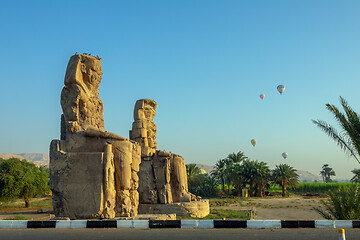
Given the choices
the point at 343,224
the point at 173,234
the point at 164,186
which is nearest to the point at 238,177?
the point at 164,186

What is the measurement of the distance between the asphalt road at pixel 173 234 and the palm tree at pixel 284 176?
105 feet

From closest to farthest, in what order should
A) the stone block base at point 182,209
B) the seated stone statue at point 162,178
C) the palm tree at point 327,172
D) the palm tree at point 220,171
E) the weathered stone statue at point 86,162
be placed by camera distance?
1. the weathered stone statue at point 86,162
2. the stone block base at point 182,209
3. the seated stone statue at point 162,178
4. the palm tree at point 220,171
5. the palm tree at point 327,172

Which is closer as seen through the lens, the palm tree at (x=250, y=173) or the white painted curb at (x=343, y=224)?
the white painted curb at (x=343, y=224)

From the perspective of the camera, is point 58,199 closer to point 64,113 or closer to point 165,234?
point 64,113

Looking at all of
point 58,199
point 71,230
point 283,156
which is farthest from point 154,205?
point 283,156

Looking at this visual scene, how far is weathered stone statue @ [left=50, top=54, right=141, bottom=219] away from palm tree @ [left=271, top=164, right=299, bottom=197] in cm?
2973

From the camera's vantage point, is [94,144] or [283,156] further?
[283,156]

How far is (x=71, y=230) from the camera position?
23.4 feet

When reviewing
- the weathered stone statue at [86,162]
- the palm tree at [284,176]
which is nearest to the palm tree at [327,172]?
the palm tree at [284,176]

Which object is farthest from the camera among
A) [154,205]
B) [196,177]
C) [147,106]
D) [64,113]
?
[196,177]

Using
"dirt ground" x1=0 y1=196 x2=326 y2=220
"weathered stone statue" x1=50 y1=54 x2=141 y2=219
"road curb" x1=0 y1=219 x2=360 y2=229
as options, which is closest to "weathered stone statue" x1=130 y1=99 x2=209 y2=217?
"dirt ground" x1=0 y1=196 x2=326 y2=220

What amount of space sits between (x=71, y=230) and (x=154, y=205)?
9792 millimetres

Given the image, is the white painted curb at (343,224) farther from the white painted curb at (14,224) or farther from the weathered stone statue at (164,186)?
the weathered stone statue at (164,186)

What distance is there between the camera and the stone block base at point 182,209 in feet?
50.9
